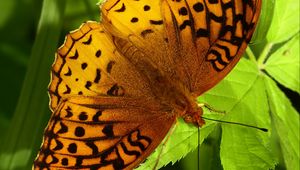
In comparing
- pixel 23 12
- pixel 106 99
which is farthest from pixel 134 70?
pixel 23 12

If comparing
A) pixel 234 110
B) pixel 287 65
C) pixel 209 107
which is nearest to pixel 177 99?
pixel 209 107

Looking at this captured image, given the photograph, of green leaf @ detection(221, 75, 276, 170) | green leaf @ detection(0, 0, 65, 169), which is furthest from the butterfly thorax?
green leaf @ detection(0, 0, 65, 169)

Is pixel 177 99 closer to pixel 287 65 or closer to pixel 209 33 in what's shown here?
pixel 209 33

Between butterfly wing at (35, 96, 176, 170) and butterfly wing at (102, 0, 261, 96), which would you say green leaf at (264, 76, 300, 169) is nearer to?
butterfly wing at (102, 0, 261, 96)

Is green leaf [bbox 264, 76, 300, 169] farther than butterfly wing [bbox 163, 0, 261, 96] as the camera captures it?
Yes

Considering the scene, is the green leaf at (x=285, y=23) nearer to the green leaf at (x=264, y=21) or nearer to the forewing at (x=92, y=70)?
the green leaf at (x=264, y=21)

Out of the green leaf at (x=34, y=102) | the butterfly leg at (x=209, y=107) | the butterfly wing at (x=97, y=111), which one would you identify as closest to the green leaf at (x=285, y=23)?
the butterfly leg at (x=209, y=107)

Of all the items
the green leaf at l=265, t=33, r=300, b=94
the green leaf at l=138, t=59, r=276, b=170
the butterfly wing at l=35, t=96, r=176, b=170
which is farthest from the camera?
the green leaf at l=265, t=33, r=300, b=94
